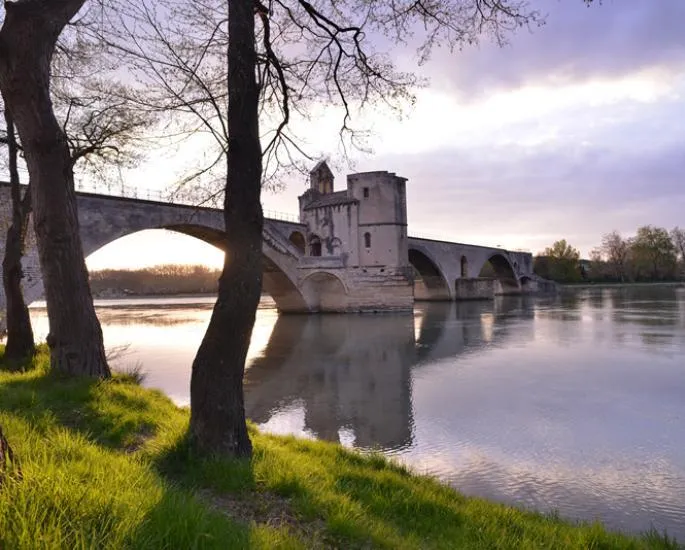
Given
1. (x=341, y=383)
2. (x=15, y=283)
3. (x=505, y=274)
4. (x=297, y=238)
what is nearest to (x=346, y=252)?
(x=297, y=238)

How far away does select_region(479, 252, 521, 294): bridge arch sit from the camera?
214ft

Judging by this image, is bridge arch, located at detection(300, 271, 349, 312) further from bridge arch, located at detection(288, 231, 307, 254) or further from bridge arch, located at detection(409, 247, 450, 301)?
bridge arch, located at detection(409, 247, 450, 301)

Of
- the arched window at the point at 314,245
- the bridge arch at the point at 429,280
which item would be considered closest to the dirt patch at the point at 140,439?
the arched window at the point at 314,245

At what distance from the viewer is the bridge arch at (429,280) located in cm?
4781

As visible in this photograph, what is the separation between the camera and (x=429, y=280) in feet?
169

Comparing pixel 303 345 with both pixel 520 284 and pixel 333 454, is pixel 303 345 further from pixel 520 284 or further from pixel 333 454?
pixel 520 284

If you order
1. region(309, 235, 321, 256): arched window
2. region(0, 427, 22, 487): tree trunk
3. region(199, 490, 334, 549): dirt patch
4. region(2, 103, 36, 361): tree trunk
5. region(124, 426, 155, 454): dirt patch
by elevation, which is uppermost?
region(309, 235, 321, 256): arched window

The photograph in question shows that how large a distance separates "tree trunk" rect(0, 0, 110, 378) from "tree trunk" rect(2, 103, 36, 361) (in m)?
2.58

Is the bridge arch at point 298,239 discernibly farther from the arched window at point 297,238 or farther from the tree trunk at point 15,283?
the tree trunk at point 15,283

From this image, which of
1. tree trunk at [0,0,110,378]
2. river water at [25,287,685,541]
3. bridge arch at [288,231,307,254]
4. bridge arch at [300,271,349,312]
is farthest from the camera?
bridge arch at [288,231,307,254]

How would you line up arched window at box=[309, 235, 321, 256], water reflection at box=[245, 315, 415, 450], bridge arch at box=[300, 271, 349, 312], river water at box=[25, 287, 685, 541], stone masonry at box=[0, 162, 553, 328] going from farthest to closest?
arched window at box=[309, 235, 321, 256] < bridge arch at box=[300, 271, 349, 312] < stone masonry at box=[0, 162, 553, 328] < water reflection at box=[245, 315, 415, 450] < river water at box=[25, 287, 685, 541]

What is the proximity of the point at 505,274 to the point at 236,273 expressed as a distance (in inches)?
2616

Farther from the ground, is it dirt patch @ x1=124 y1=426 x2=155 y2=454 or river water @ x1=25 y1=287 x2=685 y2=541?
dirt patch @ x1=124 y1=426 x2=155 y2=454

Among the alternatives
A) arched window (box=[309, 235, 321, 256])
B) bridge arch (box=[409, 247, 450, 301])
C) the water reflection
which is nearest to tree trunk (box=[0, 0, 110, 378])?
the water reflection
